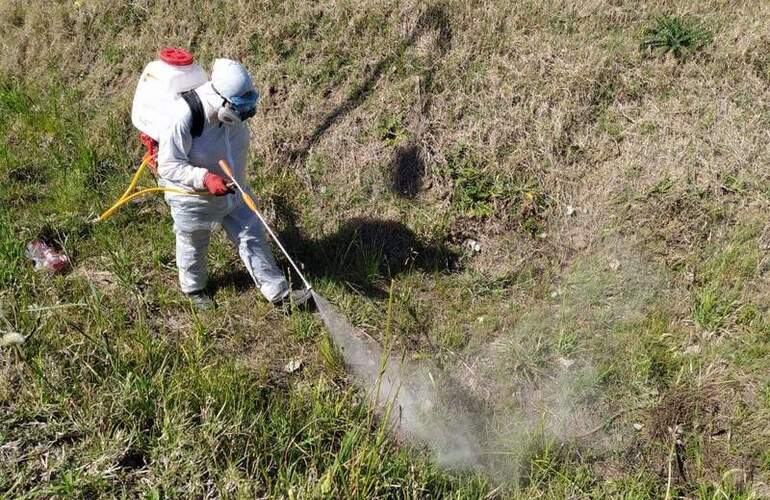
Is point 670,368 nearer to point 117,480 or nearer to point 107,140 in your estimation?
point 117,480

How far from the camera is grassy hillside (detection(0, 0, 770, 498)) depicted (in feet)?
9.92

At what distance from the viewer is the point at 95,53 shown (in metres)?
6.10

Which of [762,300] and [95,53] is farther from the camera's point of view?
[95,53]

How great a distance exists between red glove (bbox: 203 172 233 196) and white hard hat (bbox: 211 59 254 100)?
1.39 ft

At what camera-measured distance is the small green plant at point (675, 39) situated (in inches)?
202

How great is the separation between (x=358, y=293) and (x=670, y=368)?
203 centimetres

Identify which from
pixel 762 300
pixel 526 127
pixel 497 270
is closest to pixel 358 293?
pixel 497 270

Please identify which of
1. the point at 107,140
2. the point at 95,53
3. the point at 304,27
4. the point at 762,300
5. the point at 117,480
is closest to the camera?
the point at 117,480

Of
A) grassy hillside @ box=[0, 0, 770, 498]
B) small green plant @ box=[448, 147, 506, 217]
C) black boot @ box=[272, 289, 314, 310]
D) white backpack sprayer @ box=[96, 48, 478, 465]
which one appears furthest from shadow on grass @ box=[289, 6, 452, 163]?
white backpack sprayer @ box=[96, 48, 478, 465]

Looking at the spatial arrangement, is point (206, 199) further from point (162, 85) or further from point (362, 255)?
point (362, 255)

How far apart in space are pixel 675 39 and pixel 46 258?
511 cm

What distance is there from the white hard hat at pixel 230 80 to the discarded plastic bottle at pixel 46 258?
1.85 meters

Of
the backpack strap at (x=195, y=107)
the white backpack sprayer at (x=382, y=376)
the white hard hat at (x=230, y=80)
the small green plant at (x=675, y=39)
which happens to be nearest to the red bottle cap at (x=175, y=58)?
the white backpack sprayer at (x=382, y=376)

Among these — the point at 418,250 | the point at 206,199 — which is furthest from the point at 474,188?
the point at 206,199
